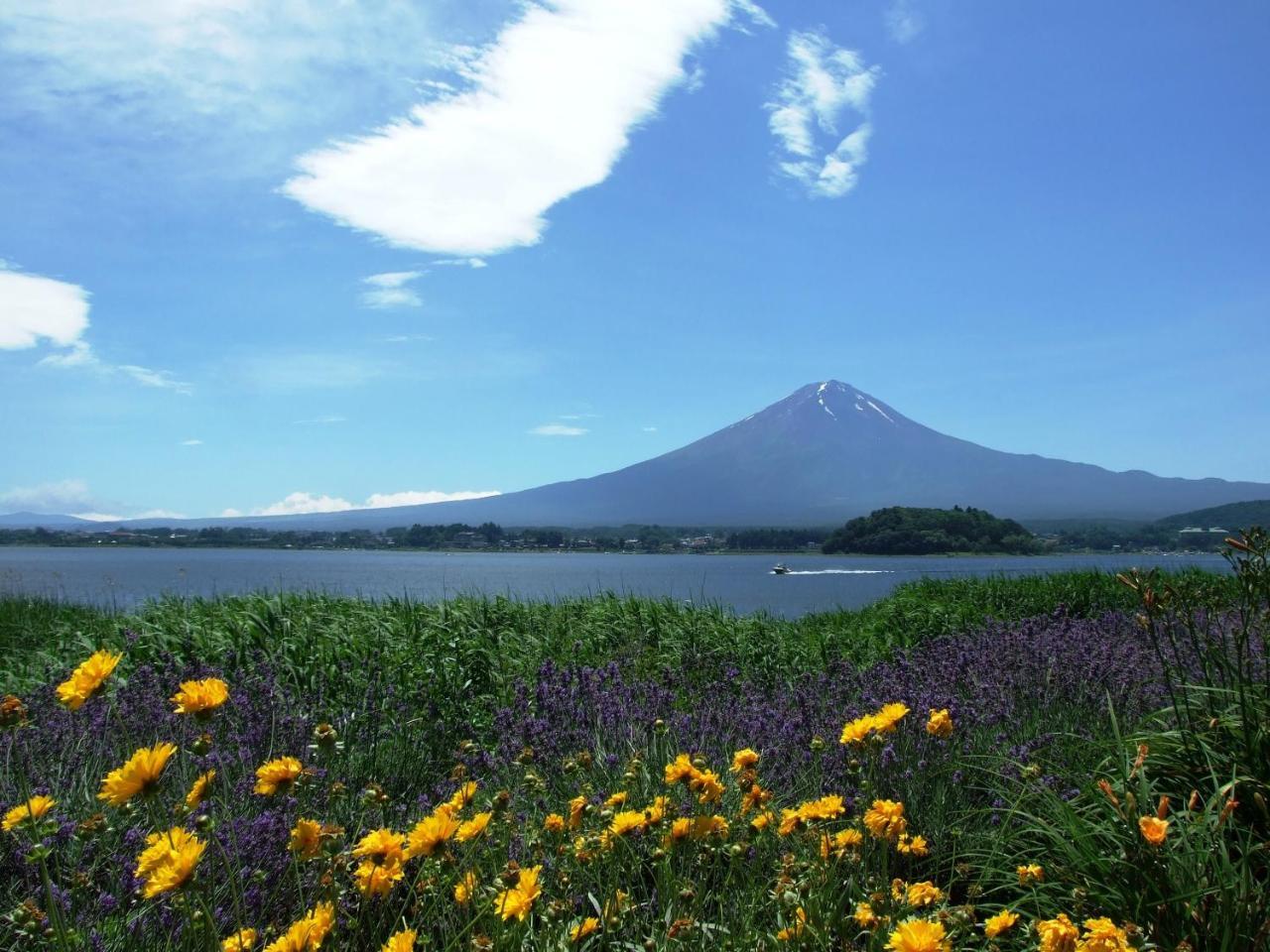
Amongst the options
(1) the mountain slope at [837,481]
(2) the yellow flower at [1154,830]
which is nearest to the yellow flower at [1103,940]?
(2) the yellow flower at [1154,830]

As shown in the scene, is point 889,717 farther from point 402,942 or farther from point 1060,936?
point 402,942

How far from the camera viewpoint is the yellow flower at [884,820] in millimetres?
2168

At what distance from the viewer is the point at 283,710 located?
4.83 meters

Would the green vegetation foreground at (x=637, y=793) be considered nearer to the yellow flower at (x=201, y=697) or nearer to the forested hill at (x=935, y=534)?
the yellow flower at (x=201, y=697)

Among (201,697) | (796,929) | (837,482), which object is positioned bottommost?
(796,929)

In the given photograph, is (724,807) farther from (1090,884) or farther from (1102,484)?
(1102,484)

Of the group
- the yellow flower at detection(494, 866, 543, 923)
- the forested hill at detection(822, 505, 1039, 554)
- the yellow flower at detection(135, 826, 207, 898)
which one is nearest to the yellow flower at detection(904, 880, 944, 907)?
the yellow flower at detection(494, 866, 543, 923)

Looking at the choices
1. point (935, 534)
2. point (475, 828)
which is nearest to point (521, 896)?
point (475, 828)

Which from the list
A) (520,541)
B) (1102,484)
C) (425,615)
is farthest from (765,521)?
(425,615)

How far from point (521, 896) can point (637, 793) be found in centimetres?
163

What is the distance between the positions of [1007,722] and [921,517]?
56208 mm

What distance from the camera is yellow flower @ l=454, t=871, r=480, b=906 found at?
200cm

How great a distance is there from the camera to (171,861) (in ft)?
4.89

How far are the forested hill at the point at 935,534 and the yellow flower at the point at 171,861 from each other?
56084mm
